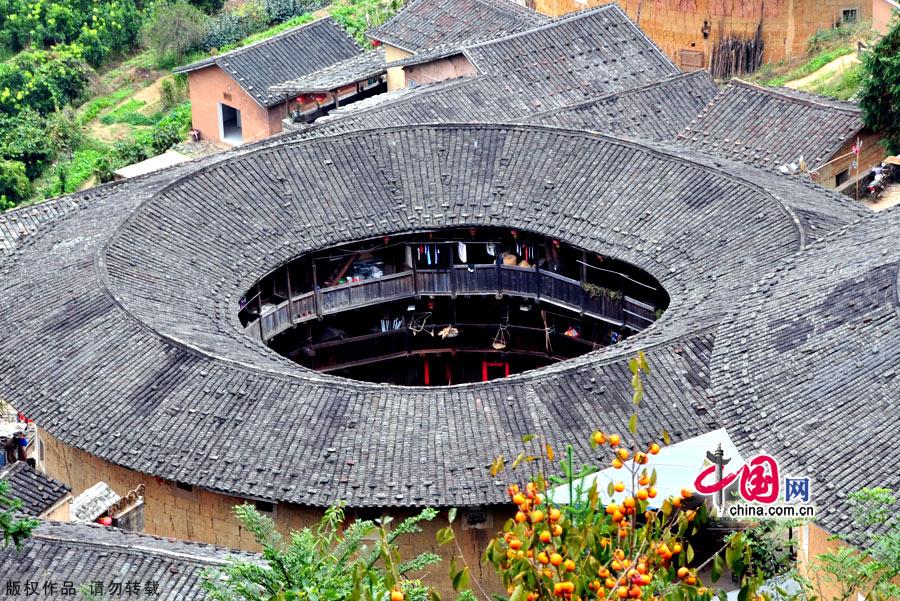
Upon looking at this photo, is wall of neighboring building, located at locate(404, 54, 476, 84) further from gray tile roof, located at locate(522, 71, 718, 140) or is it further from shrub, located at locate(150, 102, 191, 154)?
shrub, located at locate(150, 102, 191, 154)

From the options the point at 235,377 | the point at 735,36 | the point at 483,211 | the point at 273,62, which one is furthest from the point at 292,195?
the point at 735,36

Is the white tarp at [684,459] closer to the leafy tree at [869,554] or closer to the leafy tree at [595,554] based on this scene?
the leafy tree at [869,554]

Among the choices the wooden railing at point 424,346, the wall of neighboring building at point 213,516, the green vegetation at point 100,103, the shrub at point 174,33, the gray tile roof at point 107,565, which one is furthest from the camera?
the shrub at point 174,33

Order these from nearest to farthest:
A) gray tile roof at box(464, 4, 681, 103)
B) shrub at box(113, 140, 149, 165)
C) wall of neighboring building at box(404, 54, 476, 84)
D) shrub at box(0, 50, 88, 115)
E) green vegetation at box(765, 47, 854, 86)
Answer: gray tile roof at box(464, 4, 681, 103) < wall of neighboring building at box(404, 54, 476, 84) < green vegetation at box(765, 47, 854, 86) < shrub at box(113, 140, 149, 165) < shrub at box(0, 50, 88, 115)

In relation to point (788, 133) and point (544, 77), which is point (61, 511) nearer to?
point (788, 133)

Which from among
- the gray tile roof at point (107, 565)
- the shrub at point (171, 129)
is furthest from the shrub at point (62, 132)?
the gray tile roof at point (107, 565)


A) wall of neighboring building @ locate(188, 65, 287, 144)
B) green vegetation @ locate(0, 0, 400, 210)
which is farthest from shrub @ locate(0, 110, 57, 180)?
wall of neighboring building @ locate(188, 65, 287, 144)

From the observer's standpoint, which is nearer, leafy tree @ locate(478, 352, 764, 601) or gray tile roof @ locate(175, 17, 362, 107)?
leafy tree @ locate(478, 352, 764, 601)
